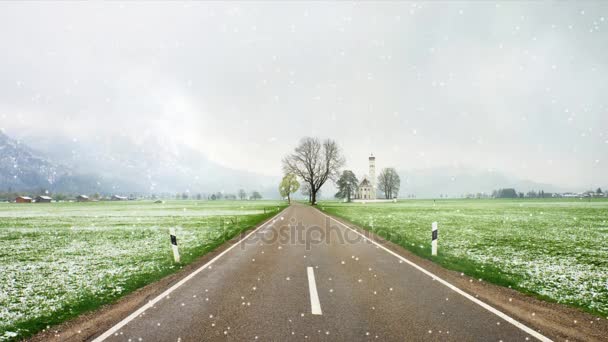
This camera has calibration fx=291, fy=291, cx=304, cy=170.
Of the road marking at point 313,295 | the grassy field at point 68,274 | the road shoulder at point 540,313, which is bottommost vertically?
the grassy field at point 68,274

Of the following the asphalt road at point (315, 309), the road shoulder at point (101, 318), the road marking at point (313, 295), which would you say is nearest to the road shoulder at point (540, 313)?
the asphalt road at point (315, 309)

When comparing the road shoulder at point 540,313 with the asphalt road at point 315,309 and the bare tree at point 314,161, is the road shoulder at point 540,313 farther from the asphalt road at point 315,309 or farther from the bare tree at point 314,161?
the bare tree at point 314,161

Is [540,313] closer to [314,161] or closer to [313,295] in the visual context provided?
[313,295]

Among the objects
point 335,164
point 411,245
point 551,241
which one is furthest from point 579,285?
point 335,164

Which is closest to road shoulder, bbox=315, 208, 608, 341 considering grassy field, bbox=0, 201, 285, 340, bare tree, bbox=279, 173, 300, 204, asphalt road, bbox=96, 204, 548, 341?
asphalt road, bbox=96, 204, 548, 341

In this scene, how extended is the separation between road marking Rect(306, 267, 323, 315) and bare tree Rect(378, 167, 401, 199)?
11889 centimetres

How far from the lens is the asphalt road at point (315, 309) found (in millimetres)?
4430

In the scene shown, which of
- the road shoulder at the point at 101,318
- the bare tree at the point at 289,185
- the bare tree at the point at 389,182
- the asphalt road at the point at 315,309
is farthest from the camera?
the bare tree at the point at 389,182

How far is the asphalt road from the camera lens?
4430 millimetres

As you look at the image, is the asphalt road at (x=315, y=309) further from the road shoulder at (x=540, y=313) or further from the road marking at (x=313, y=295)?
the road shoulder at (x=540, y=313)

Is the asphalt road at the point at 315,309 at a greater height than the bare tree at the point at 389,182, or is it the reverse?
the bare tree at the point at 389,182

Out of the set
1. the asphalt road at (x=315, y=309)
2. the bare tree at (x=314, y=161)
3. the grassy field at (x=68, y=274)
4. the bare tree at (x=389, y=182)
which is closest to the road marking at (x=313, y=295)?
the asphalt road at (x=315, y=309)

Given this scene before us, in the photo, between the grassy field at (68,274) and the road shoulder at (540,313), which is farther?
the grassy field at (68,274)

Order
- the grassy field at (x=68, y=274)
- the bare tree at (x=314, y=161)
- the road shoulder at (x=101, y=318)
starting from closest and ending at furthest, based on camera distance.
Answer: the road shoulder at (x=101, y=318) → the grassy field at (x=68, y=274) → the bare tree at (x=314, y=161)
